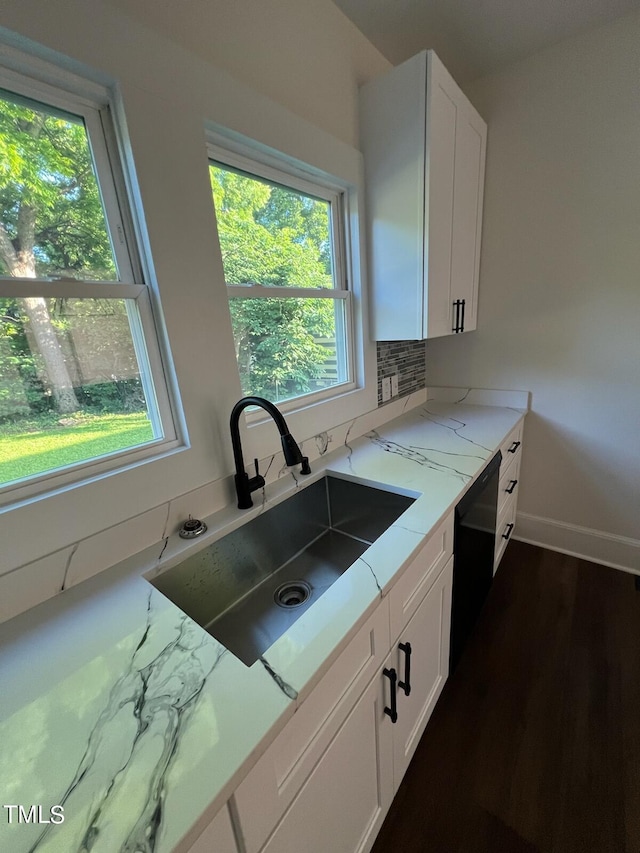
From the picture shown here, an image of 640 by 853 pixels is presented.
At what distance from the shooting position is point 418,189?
144 cm

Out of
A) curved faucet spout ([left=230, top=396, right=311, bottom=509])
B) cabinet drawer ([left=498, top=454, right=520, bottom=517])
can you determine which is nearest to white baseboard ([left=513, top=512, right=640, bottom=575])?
cabinet drawer ([left=498, top=454, right=520, bottom=517])

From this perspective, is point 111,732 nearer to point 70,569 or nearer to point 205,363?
point 70,569

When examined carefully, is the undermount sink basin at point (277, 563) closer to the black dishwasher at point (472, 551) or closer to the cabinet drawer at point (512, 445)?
the black dishwasher at point (472, 551)

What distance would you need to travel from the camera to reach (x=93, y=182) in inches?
34.9

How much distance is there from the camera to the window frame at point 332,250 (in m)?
1.19

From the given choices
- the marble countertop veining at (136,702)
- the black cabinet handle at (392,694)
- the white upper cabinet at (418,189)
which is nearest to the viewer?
the marble countertop veining at (136,702)

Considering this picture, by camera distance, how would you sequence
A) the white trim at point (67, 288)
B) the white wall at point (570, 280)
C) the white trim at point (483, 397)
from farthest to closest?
1. the white trim at point (483, 397)
2. the white wall at point (570, 280)
3. the white trim at point (67, 288)

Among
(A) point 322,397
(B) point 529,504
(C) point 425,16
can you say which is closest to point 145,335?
(A) point 322,397

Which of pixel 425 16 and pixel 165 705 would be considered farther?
pixel 425 16

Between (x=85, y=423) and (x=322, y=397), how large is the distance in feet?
3.08

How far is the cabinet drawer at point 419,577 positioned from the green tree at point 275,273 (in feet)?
2.62

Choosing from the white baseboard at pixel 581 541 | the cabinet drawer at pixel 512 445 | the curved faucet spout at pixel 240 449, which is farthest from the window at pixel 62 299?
the white baseboard at pixel 581 541

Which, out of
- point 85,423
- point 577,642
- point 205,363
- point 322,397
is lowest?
point 577,642

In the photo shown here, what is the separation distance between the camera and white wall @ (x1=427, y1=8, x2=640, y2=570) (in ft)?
5.30
